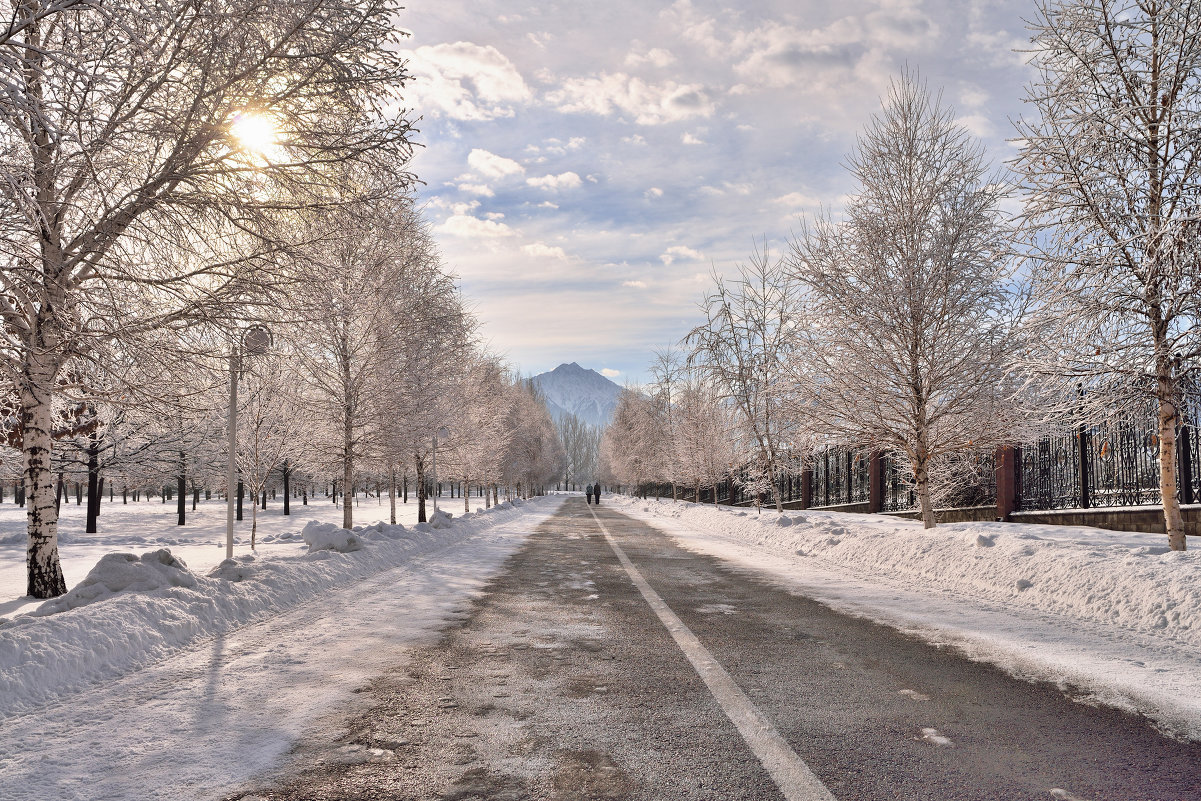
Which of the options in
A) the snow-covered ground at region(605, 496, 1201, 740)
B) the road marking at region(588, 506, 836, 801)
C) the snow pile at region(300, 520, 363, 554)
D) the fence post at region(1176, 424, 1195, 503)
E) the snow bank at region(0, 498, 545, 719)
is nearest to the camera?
the road marking at region(588, 506, 836, 801)

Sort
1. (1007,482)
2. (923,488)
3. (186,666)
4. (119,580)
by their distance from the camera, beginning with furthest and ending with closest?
(1007,482), (923,488), (119,580), (186,666)

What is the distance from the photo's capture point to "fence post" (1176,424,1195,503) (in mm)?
12203

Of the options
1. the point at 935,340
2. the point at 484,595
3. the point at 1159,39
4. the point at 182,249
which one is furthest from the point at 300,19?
the point at 935,340

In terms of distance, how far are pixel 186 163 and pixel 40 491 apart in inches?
166

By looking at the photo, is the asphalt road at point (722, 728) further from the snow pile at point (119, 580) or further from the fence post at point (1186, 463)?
the fence post at point (1186, 463)

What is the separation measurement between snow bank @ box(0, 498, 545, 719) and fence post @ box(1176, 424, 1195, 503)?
1426 centimetres

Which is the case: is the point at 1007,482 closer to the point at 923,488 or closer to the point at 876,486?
the point at 923,488

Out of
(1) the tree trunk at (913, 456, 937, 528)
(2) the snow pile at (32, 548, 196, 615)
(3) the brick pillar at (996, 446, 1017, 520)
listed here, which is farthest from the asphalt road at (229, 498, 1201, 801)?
(3) the brick pillar at (996, 446, 1017, 520)

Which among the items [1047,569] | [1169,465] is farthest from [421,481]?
[1169,465]

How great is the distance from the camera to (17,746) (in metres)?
3.50

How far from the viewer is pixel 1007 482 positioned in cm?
1680

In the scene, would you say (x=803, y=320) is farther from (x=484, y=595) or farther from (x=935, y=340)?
(x=484, y=595)

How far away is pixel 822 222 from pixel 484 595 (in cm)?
1063

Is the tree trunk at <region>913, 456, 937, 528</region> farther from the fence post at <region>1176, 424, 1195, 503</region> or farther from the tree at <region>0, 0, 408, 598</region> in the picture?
the tree at <region>0, 0, 408, 598</region>
